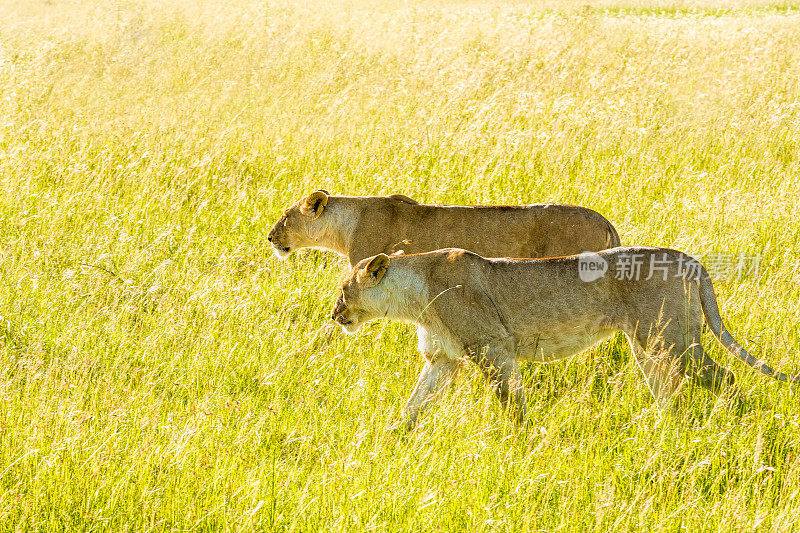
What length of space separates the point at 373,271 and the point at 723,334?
196 centimetres

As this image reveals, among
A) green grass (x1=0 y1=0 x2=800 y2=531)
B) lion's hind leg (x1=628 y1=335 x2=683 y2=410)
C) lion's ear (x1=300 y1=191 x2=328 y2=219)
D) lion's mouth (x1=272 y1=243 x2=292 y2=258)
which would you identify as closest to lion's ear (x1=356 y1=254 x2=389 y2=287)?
green grass (x1=0 y1=0 x2=800 y2=531)

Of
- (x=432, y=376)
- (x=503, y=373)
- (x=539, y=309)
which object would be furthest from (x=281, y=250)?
(x=503, y=373)

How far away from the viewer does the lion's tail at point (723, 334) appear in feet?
15.3

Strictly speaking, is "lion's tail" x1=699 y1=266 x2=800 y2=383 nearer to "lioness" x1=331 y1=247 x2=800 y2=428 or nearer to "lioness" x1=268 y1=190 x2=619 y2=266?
"lioness" x1=331 y1=247 x2=800 y2=428

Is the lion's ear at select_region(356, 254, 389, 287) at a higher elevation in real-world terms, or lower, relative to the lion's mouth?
higher

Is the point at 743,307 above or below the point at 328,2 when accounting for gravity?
above

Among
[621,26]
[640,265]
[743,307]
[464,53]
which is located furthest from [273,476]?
[621,26]

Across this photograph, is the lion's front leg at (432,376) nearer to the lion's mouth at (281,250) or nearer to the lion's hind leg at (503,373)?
the lion's hind leg at (503,373)

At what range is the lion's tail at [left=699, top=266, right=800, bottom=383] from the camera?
4.65m

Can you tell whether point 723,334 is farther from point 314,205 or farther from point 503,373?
point 314,205

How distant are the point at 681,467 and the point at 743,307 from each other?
199 centimetres

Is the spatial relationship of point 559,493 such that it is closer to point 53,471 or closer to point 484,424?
point 484,424

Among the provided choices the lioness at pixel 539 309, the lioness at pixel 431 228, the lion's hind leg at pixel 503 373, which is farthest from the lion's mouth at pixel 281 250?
the lion's hind leg at pixel 503 373

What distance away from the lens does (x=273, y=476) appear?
12.6ft
